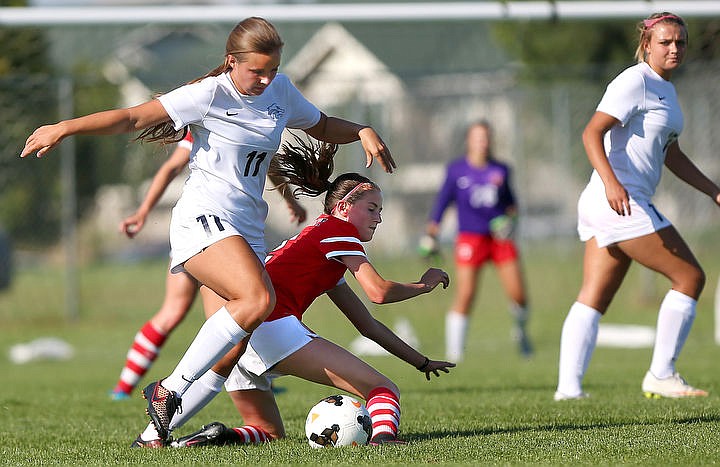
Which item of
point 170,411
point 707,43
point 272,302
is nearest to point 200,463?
point 170,411

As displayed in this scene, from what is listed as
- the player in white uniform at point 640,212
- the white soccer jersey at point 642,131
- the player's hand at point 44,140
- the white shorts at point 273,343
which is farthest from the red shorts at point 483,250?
the player's hand at point 44,140

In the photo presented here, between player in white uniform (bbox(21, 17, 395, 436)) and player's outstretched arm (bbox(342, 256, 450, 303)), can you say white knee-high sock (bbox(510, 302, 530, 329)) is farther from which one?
player's outstretched arm (bbox(342, 256, 450, 303))

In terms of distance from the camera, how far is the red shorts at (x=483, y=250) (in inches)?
428

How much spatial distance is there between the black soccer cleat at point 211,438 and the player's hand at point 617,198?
228 centimetres

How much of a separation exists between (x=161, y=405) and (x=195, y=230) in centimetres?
76

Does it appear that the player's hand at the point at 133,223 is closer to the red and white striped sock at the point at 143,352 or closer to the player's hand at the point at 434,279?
the red and white striped sock at the point at 143,352

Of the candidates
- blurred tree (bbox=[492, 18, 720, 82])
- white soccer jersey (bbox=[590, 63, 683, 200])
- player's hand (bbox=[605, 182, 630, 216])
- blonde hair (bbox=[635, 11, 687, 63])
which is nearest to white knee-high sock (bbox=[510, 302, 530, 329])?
white soccer jersey (bbox=[590, 63, 683, 200])

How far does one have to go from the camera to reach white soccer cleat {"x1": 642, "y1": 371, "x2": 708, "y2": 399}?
21.4 ft

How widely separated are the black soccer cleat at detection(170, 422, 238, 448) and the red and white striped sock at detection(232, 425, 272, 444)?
24 mm

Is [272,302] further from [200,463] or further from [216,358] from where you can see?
[200,463]

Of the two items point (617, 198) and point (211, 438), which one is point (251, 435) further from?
point (617, 198)

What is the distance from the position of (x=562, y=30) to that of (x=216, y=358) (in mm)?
18943

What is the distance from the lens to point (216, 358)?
4816 mm

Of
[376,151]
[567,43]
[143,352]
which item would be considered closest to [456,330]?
[143,352]
